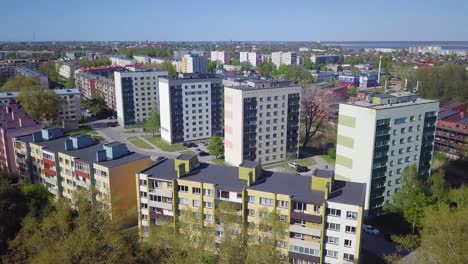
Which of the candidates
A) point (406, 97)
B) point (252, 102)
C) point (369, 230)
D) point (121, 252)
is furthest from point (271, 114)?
point (121, 252)

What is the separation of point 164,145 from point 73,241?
39.5m

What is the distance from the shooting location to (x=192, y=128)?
2467 inches

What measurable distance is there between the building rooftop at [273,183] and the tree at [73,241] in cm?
556

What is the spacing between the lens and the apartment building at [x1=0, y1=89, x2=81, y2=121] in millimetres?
72000

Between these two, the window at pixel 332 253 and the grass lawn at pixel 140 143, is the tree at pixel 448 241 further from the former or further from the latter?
the grass lawn at pixel 140 143

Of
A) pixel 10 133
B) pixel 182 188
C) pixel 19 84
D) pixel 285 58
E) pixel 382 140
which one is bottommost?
pixel 182 188

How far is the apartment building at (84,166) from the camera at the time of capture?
102 feet

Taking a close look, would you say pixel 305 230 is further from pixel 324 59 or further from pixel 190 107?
pixel 324 59

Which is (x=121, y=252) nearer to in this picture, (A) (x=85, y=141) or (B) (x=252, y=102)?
(A) (x=85, y=141)

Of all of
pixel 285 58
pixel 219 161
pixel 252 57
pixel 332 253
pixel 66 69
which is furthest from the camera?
pixel 252 57

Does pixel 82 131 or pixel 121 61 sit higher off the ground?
pixel 121 61

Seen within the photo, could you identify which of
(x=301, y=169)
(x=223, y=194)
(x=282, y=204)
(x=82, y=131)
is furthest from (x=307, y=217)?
(x=82, y=131)

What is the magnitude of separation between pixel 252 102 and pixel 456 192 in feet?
79.7

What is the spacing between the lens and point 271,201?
84.0 ft
